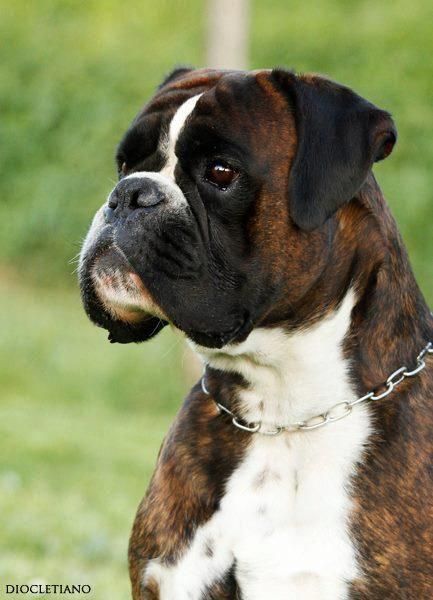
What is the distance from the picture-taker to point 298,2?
14648 millimetres

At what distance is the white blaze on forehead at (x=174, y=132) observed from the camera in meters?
3.51

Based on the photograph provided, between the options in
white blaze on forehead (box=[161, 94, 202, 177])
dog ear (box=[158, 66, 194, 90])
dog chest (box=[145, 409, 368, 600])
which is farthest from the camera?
dog ear (box=[158, 66, 194, 90])

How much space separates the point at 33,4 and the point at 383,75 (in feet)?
15.7

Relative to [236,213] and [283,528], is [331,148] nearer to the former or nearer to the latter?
[236,213]

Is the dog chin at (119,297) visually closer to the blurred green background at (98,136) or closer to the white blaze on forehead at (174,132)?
the white blaze on forehead at (174,132)

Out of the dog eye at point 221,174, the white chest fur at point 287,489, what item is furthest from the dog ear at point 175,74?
the white chest fur at point 287,489

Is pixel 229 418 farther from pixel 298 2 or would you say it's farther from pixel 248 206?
pixel 298 2

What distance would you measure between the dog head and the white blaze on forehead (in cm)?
3

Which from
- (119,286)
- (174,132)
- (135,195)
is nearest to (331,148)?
(174,132)

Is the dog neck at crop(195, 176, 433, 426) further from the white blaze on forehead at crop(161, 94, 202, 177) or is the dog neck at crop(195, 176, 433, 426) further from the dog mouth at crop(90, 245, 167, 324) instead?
the white blaze on forehead at crop(161, 94, 202, 177)

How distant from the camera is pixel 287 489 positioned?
340 cm

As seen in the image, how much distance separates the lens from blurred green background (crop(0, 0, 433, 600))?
1144 centimetres

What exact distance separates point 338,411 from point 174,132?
37.4 inches

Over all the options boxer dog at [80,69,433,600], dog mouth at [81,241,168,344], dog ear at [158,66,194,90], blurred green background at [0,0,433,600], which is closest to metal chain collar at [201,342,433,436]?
boxer dog at [80,69,433,600]
